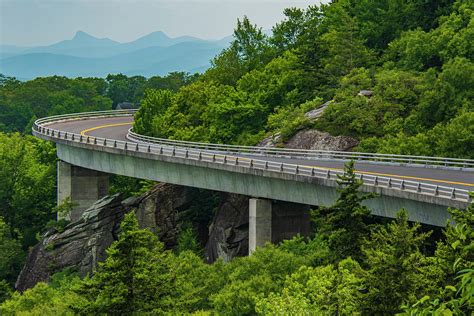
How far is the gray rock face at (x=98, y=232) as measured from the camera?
67.3 m

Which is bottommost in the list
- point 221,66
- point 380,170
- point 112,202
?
point 112,202

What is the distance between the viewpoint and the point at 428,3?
89.8 meters

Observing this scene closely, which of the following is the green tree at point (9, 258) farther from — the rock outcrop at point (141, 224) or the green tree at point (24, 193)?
the green tree at point (24, 193)

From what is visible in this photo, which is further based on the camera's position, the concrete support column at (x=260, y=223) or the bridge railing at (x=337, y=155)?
the concrete support column at (x=260, y=223)

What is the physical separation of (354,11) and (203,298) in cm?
6534

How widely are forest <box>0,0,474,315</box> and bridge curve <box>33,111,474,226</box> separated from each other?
1.71 meters

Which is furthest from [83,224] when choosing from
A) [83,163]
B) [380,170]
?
[380,170]

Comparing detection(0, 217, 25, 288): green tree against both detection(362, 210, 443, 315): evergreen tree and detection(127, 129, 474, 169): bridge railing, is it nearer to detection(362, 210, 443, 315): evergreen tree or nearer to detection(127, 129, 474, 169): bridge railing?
detection(127, 129, 474, 169): bridge railing

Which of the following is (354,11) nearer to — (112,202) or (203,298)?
(112,202)

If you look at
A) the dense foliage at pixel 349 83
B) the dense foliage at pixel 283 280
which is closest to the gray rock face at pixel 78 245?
the dense foliage at pixel 349 83

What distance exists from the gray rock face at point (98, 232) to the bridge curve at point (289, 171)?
10.3ft

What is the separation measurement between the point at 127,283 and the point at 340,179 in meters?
14.2

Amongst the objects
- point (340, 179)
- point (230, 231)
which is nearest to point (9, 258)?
point (230, 231)

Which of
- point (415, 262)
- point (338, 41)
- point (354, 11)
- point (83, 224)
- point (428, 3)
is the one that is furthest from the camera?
point (354, 11)
